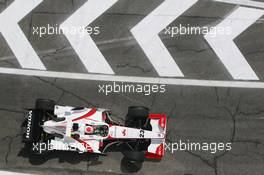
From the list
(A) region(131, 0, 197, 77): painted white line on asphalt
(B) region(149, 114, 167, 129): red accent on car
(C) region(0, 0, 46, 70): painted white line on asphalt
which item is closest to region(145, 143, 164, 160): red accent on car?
(B) region(149, 114, 167, 129): red accent on car

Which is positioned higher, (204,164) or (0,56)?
(0,56)

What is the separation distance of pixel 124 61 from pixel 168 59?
3.78 ft

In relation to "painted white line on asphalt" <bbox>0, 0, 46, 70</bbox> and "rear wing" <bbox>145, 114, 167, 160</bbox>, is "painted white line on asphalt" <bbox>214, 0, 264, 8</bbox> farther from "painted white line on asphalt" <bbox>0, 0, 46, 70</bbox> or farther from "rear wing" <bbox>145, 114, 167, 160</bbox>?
"painted white line on asphalt" <bbox>0, 0, 46, 70</bbox>

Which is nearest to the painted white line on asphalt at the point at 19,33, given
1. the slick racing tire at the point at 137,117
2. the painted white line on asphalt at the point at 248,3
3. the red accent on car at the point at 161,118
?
the slick racing tire at the point at 137,117

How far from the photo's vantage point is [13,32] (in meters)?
9.45

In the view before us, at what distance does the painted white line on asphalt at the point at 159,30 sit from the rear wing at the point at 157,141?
1.24m

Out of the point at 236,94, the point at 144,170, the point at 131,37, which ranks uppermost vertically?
the point at 131,37

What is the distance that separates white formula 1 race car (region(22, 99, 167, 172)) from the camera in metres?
8.42

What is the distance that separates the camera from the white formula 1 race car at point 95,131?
842 centimetres

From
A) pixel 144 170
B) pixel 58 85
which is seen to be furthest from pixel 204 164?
pixel 58 85

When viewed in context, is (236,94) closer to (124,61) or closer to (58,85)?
(124,61)

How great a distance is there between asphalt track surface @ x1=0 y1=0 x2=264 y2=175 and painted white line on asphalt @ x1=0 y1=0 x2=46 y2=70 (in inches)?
5.5

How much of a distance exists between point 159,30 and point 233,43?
1.96 meters

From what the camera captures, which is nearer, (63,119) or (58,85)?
(63,119)
